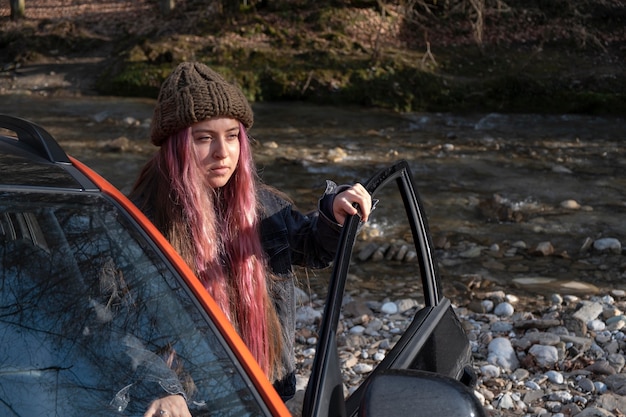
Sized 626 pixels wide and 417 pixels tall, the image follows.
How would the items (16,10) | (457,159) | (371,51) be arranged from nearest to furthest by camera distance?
1. (457,159)
2. (371,51)
3. (16,10)

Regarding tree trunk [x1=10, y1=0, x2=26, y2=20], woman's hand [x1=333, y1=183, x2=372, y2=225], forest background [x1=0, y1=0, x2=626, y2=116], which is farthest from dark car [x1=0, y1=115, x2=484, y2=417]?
tree trunk [x1=10, y1=0, x2=26, y2=20]

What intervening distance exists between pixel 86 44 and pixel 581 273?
13.1 m

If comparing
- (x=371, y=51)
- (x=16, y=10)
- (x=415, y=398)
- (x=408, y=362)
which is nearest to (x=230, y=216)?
(x=408, y=362)

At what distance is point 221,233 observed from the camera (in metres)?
2.60

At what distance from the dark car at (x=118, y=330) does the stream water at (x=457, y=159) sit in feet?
15.2

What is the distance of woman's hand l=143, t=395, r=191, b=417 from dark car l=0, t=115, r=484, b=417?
15 mm

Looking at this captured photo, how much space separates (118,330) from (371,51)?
1326 centimetres

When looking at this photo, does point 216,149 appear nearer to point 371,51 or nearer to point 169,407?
point 169,407

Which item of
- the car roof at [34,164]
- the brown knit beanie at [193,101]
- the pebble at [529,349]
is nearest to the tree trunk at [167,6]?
the pebble at [529,349]

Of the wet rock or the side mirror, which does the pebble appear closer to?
the wet rock

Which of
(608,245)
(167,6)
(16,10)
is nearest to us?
(608,245)

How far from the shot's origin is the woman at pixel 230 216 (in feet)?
8.30

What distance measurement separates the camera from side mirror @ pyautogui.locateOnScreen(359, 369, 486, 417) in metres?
1.64

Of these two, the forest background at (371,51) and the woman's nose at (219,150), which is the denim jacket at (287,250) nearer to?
the woman's nose at (219,150)
